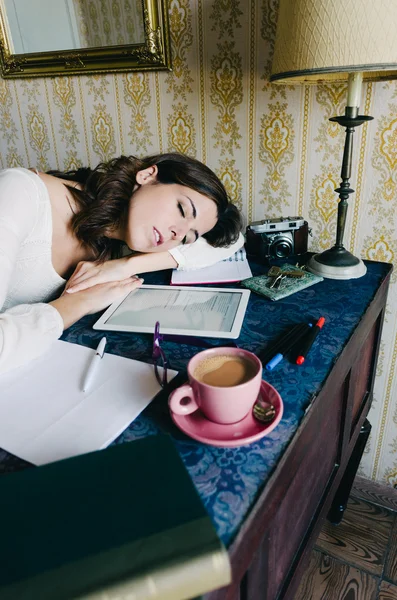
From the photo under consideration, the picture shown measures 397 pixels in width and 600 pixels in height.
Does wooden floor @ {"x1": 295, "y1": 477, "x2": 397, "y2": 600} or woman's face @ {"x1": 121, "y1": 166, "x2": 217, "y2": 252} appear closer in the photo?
woman's face @ {"x1": 121, "y1": 166, "x2": 217, "y2": 252}

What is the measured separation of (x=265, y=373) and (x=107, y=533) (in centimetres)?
35

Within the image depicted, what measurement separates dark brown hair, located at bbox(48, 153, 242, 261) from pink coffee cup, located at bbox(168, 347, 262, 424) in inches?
22.6

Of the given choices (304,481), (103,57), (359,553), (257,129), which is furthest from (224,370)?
(103,57)

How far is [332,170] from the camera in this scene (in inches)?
45.4

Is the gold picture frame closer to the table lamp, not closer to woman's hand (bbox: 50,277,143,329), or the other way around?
the table lamp

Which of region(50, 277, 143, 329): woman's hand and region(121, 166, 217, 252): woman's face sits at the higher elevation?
region(121, 166, 217, 252): woman's face

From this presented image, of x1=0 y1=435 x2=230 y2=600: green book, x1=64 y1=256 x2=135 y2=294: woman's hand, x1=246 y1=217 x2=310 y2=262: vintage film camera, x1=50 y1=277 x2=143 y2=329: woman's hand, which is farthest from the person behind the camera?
x1=246 y1=217 x2=310 y2=262: vintage film camera

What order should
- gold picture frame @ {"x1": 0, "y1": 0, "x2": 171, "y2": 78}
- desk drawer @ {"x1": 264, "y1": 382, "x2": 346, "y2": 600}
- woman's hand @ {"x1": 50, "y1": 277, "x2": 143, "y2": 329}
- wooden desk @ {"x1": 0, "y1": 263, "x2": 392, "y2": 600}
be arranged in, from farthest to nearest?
gold picture frame @ {"x1": 0, "y1": 0, "x2": 171, "y2": 78} → woman's hand @ {"x1": 50, "y1": 277, "x2": 143, "y2": 329} → desk drawer @ {"x1": 264, "y1": 382, "x2": 346, "y2": 600} → wooden desk @ {"x1": 0, "y1": 263, "x2": 392, "y2": 600}

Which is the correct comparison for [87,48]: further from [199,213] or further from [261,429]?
[261,429]

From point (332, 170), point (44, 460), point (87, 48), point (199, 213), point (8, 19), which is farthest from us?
point (8, 19)

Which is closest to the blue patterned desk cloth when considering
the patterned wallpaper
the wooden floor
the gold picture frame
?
the patterned wallpaper

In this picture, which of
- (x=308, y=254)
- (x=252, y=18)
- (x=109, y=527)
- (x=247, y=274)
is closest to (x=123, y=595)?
(x=109, y=527)

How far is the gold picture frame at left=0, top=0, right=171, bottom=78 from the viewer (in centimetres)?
120

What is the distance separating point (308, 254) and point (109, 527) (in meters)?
0.94
